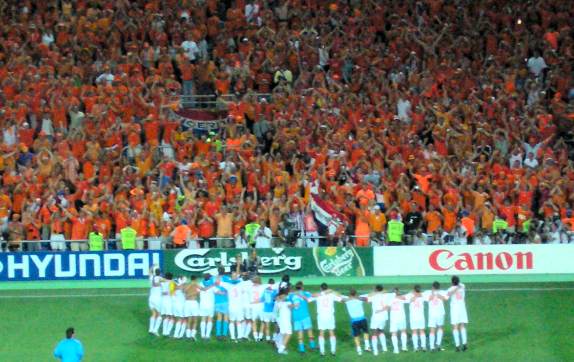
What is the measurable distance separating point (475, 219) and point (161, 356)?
8697 mm

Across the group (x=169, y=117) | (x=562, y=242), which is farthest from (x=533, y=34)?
(x=169, y=117)

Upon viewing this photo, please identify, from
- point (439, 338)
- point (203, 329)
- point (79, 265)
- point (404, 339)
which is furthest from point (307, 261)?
point (79, 265)

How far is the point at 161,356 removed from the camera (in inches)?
915

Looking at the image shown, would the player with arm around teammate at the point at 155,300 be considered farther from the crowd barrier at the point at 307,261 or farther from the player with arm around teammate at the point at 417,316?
the player with arm around teammate at the point at 417,316

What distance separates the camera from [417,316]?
912 inches

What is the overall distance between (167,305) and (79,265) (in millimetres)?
4087

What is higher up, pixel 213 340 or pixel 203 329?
pixel 203 329

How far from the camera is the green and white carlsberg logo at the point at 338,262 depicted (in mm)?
27375

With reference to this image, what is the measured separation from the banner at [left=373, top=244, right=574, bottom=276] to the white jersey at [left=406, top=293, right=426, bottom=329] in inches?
166

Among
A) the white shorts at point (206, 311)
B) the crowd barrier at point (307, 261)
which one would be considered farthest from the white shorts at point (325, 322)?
the crowd barrier at point (307, 261)

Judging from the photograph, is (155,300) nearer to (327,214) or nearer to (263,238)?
(263,238)

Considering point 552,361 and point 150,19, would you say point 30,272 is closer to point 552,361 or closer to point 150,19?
point 150,19

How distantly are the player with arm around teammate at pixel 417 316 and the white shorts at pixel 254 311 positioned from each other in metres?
2.88

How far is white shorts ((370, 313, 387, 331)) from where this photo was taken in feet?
75.9
